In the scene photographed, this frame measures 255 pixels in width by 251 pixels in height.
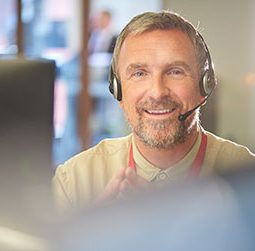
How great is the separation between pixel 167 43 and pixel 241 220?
13.9 inches

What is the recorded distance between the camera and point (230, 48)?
2.28 feet

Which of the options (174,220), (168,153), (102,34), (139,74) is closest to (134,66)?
(139,74)

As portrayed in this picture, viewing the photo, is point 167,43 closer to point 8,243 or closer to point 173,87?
point 173,87

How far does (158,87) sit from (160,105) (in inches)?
0.9

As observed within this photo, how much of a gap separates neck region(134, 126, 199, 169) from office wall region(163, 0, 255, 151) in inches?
1.8

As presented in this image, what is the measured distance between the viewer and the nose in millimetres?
620

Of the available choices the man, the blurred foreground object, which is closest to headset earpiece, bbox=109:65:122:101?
the man

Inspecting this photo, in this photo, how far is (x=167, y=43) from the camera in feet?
2.08

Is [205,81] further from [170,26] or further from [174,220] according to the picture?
[174,220]

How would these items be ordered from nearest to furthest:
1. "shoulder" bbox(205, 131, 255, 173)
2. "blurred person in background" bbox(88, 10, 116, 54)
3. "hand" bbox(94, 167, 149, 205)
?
"hand" bbox(94, 167, 149, 205), "shoulder" bbox(205, 131, 255, 173), "blurred person in background" bbox(88, 10, 116, 54)

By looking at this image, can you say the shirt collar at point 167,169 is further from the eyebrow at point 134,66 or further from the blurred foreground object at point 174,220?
the blurred foreground object at point 174,220

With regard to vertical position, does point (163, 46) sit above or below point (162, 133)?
above

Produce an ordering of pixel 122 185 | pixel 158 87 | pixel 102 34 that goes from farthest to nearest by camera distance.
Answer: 1. pixel 102 34
2. pixel 158 87
3. pixel 122 185

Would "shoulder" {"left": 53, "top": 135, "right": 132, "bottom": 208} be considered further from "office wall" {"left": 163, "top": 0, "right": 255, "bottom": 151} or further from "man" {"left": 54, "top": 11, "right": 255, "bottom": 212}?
"office wall" {"left": 163, "top": 0, "right": 255, "bottom": 151}
